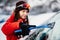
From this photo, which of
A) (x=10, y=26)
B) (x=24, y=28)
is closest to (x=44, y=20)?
(x=24, y=28)

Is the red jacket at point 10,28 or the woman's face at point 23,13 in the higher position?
the woman's face at point 23,13

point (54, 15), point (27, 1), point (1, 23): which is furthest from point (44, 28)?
point (1, 23)

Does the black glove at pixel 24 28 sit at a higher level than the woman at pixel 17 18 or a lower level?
lower

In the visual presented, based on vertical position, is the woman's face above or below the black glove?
above

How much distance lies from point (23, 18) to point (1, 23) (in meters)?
0.23

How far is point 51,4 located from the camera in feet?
6.00

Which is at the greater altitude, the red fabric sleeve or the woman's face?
the woman's face

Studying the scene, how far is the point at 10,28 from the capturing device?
6.16 ft

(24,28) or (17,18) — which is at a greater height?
(17,18)

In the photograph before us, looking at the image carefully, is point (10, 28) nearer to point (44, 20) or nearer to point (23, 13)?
point (23, 13)

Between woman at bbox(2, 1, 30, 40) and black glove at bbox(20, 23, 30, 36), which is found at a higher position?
woman at bbox(2, 1, 30, 40)

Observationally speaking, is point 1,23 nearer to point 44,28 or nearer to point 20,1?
point 20,1

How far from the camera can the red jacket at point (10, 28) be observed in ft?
6.11

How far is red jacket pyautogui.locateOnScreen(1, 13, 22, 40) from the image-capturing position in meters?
1.86
